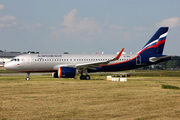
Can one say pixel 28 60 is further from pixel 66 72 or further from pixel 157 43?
pixel 157 43

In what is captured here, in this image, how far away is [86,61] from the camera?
4194cm

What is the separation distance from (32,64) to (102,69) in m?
11.3

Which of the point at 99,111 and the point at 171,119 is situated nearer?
the point at 171,119

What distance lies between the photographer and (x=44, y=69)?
40.4 meters

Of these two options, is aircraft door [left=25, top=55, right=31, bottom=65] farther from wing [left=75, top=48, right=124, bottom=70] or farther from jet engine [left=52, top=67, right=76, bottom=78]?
wing [left=75, top=48, right=124, bottom=70]


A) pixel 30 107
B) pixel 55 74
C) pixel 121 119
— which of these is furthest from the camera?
pixel 55 74

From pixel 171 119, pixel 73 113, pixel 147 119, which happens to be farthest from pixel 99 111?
pixel 171 119

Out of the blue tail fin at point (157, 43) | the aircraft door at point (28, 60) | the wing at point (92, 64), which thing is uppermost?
the blue tail fin at point (157, 43)

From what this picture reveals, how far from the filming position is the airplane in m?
39.2

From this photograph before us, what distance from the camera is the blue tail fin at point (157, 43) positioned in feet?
146

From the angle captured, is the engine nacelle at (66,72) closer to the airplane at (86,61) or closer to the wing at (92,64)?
the airplane at (86,61)

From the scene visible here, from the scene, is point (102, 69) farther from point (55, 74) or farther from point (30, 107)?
point (30, 107)

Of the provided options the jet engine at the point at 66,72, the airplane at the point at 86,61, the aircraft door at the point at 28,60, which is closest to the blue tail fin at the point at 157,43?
the airplane at the point at 86,61

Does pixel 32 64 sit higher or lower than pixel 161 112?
higher
